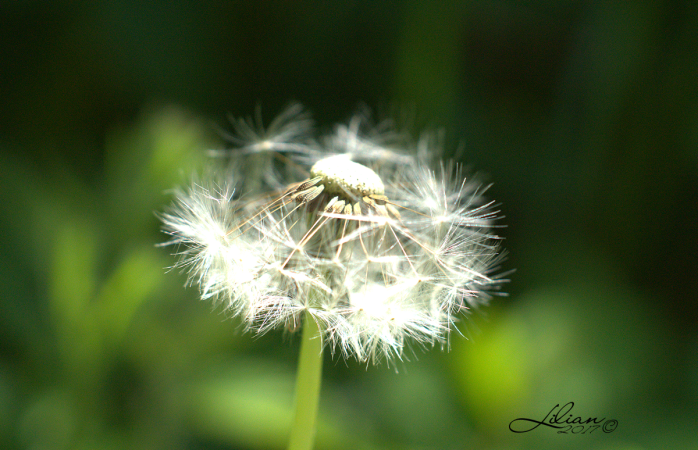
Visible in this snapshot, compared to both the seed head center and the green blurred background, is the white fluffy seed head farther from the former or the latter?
the green blurred background

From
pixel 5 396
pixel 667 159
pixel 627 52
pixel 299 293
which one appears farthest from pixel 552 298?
pixel 5 396

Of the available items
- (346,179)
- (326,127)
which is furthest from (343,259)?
(326,127)

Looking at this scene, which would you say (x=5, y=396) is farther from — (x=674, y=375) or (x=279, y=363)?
(x=674, y=375)

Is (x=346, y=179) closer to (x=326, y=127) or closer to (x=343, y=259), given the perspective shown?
(x=343, y=259)
